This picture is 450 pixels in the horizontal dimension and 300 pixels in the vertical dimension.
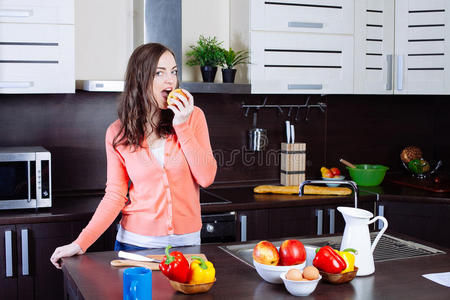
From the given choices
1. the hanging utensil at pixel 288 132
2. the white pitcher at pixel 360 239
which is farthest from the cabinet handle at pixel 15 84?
the white pitcher at pixel 360 239

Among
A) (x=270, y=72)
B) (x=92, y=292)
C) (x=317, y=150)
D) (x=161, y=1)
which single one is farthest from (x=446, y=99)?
(x=92, y=292)

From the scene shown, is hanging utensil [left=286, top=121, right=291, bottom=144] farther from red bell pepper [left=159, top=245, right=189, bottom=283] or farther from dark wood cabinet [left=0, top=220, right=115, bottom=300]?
red bell pepper [left=159, top=245, right=189, bottom=283]

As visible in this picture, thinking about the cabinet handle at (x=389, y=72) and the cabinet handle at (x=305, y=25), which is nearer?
the cabinet handle at (x=305, y=25)

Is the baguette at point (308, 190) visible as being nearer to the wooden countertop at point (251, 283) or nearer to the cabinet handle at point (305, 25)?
the cabinet handle at point (305, 25)

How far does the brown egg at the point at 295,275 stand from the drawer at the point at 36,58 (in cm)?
194

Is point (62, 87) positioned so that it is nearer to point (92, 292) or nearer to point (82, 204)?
point (82, 204)

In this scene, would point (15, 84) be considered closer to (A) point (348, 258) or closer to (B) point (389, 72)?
(A) point (348, 258)

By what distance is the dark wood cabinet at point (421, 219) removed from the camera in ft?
12.0

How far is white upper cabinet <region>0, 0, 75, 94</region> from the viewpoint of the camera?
3.15m

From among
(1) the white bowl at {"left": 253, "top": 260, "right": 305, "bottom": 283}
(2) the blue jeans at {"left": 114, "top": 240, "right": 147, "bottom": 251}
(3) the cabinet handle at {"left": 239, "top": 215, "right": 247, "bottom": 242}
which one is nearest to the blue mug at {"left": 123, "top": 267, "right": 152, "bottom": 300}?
(1) the white bowl at {"left": 253, "top": 260, "right": 305, "bottom": 283}

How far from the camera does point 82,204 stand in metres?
3.41

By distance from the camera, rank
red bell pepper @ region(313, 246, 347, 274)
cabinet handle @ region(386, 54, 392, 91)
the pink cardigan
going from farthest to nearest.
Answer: cabinet handle @ region(386, 54, 392, 91) < the pink cardigan < red bell pepper @ region(313, 246, 347, 274)

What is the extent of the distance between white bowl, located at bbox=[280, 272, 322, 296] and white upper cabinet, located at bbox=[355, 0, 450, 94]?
7.80ft

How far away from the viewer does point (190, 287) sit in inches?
70.1
